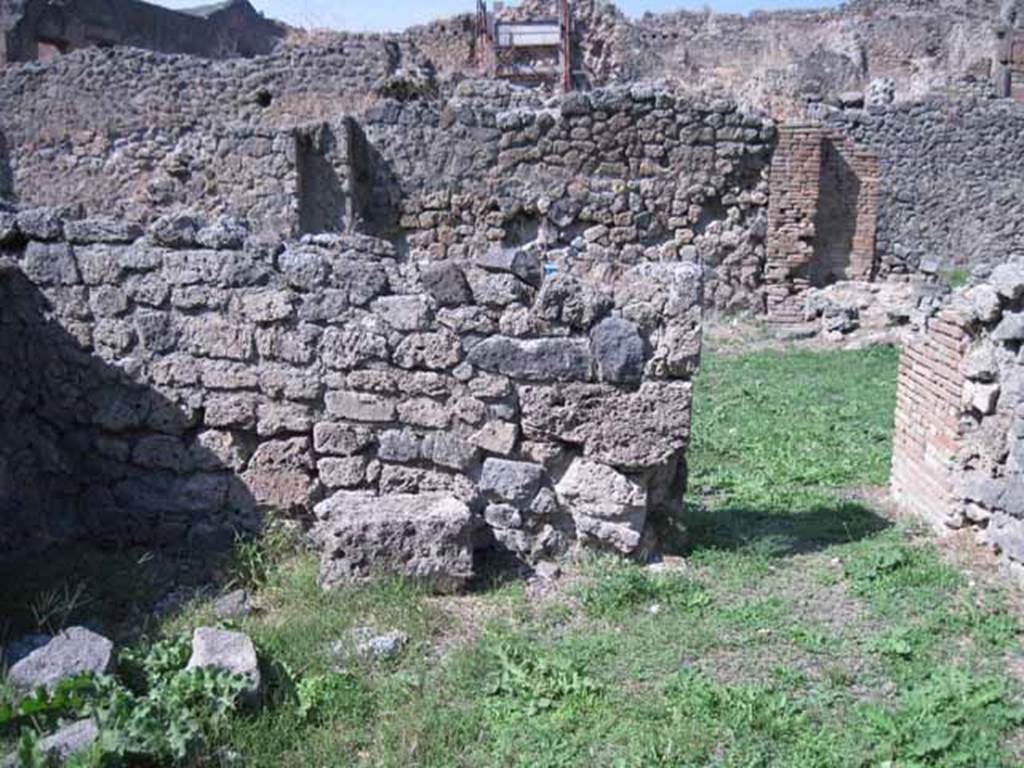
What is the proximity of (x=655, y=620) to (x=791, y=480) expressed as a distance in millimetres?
2657

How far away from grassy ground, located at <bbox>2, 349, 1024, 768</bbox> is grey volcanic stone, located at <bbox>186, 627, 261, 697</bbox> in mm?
146

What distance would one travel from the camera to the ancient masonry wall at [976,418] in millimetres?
4582

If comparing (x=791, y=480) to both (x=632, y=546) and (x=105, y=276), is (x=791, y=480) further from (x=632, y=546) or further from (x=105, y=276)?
(x=105, y=276)

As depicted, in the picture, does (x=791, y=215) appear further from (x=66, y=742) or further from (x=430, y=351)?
(x=66, y=742)

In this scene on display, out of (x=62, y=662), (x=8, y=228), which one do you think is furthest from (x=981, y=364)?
(x=8, y=228)

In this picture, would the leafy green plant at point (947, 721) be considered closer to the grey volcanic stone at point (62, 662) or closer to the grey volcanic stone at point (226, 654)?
the grey volcanic stone at point (226, 654)

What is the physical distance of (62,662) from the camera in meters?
3.24

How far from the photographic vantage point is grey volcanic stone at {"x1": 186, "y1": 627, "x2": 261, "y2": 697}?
3.23 m

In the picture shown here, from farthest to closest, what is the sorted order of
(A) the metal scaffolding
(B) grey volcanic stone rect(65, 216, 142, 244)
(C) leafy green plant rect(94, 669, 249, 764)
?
(A) the metal scaffolding → (B) grey volcanic stone rect(65, 216, 142, 244) → (C) leafy green plant rect(94, 669, 249, 764)

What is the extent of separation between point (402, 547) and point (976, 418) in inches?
123

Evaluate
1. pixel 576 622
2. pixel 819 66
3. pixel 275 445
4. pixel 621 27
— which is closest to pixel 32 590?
pixel 275 445

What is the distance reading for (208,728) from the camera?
3.05 m

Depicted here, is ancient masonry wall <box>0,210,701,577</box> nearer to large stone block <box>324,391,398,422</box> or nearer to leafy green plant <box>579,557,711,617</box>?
large stone block <box>324,391,398,422</box>

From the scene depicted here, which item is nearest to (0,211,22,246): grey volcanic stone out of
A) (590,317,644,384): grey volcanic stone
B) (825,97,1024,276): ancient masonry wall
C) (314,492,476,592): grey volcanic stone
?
(314,492,476,592): grey volcanic stone
